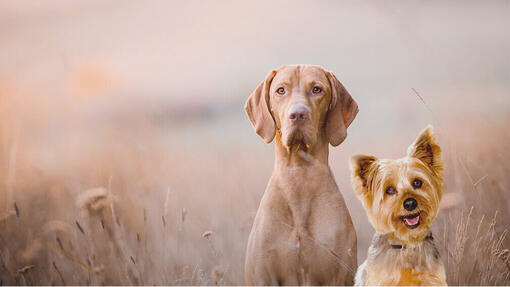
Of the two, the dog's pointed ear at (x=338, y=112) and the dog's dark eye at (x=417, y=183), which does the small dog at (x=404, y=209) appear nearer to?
the dog's dark eye at (x=417, y=183)

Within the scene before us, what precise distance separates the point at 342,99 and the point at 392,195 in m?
0.69

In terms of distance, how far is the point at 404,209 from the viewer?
2.81m

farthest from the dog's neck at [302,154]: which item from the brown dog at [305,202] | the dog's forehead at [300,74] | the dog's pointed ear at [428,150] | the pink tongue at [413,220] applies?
the pink tongue at [413,220]

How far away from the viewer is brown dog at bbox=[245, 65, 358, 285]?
3.21 meters

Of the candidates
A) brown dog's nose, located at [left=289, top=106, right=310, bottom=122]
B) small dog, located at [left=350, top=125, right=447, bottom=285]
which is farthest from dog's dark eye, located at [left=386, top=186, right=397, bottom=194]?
brown dog's nose, located at [left=289, top=106, right=310, bottom=122]

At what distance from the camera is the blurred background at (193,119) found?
12.1 ft

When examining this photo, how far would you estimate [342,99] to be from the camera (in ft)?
10.8

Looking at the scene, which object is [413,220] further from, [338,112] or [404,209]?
[338,112]

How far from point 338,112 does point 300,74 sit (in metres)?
0.30

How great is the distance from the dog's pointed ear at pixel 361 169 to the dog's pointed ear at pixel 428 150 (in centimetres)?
20

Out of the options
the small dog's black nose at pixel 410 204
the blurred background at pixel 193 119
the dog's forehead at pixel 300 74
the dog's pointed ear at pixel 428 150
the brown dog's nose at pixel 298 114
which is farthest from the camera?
the blurred background at pixel 193 119

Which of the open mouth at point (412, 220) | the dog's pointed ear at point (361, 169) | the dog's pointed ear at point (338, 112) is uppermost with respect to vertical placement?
the dog's pointed ear at point (338, 112)

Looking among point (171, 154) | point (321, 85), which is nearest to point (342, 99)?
point (321, 85)

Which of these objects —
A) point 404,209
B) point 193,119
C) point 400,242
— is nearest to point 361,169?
point 404,209
